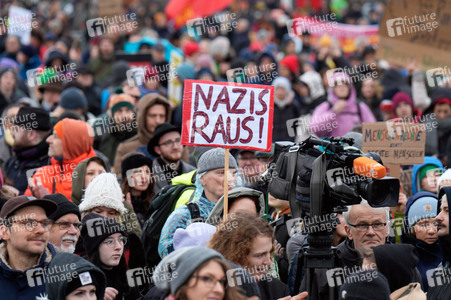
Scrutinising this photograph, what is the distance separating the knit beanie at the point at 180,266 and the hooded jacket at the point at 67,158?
3828 mm

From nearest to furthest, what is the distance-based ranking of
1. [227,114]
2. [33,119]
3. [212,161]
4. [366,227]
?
[366,227]
[227,114]
[212,161]
[33,119]

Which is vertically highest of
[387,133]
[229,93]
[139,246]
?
[229,93]

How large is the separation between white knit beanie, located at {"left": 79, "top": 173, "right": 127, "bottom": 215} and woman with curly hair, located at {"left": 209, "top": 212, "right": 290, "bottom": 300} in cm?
194

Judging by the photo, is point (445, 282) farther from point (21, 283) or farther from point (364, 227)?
point (21, 283)

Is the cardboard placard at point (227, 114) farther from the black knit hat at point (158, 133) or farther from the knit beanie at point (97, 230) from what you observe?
the black knit hat at point (158, 133)

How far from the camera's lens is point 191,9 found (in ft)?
68.7

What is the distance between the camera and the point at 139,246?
702cm

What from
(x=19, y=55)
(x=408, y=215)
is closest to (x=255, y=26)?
(x=19, y=55)

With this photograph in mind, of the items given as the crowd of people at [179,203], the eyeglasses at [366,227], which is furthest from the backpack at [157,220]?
the eyeglasses at [366,227]

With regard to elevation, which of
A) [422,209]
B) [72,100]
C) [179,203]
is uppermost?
[72,100]

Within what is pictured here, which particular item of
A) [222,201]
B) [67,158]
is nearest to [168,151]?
[67,158]

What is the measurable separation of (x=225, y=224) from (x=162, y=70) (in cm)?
934

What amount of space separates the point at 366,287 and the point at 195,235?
131cm

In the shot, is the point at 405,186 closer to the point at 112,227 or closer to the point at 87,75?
the point at 112,227
